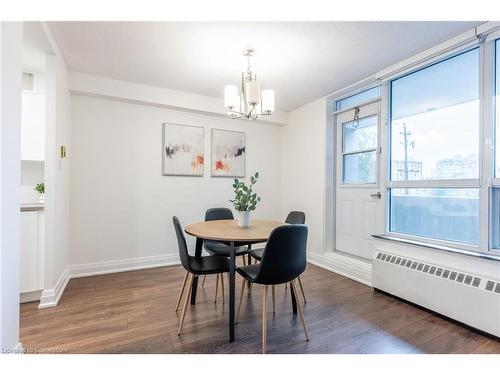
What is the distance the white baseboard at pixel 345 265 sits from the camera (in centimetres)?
302

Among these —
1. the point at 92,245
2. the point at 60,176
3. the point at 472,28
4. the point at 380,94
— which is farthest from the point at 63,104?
the point at 472,28

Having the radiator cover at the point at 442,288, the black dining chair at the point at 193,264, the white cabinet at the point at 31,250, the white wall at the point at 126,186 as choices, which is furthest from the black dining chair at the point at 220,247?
the white cabinet at the point at 31,250

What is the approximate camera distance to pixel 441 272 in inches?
85.0

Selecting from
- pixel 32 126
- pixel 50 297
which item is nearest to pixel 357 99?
pixel 32 126

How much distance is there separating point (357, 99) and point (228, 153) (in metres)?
2.07

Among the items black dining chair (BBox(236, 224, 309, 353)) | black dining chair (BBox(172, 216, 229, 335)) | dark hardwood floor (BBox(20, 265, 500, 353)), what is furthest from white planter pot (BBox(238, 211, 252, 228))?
dark hardwood floor (BBox(20, 265, 500, 353))

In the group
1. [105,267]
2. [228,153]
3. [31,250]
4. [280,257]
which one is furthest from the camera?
[228,153]

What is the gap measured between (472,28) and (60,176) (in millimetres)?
4115

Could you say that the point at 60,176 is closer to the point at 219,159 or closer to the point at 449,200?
the point at 219,159

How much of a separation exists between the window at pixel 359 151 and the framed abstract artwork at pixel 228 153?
162cm

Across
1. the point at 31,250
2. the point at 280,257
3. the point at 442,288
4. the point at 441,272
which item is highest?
the point at 280,257

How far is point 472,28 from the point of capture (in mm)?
2076

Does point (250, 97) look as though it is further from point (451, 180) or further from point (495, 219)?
point (495, 219)

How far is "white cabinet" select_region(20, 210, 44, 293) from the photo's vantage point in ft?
7.51
